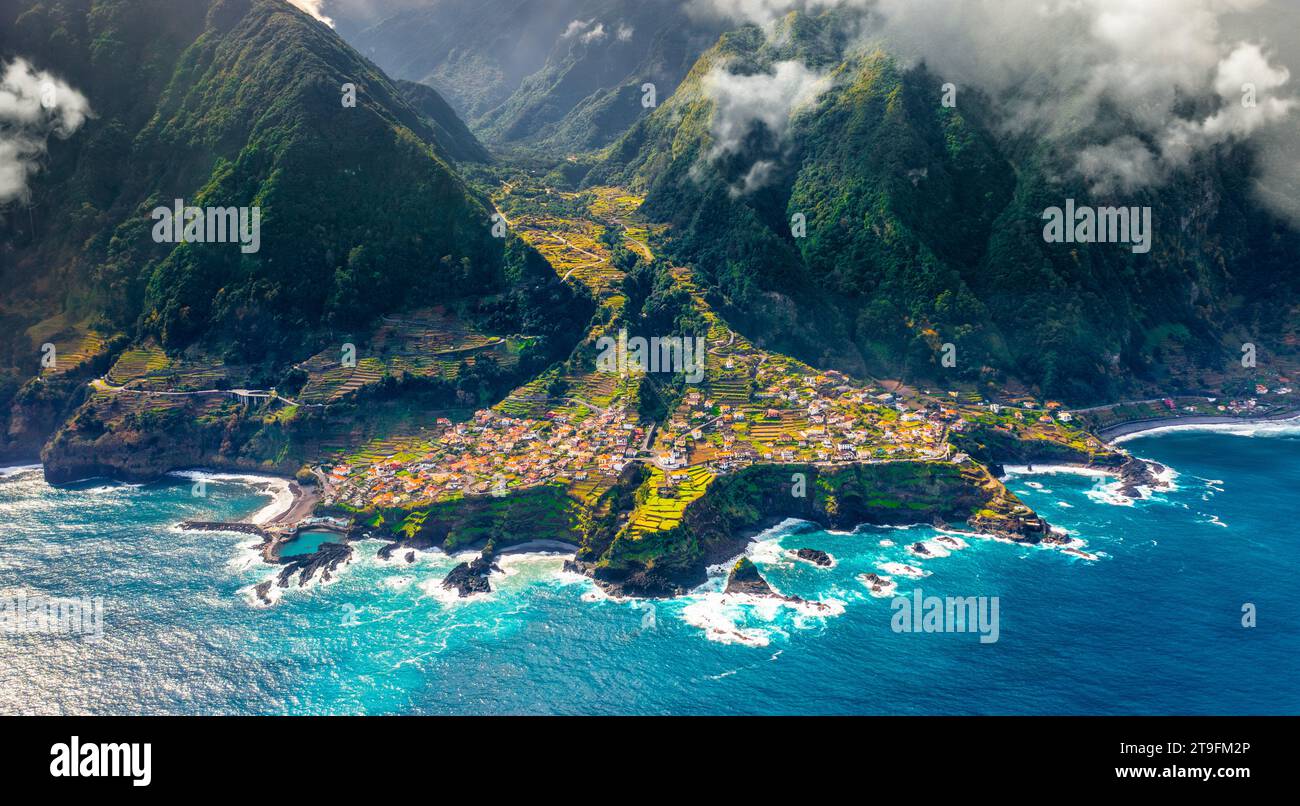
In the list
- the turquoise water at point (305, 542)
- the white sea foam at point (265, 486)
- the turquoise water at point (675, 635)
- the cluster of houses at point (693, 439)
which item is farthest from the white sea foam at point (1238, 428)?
the white sea foam at point (265, 486)

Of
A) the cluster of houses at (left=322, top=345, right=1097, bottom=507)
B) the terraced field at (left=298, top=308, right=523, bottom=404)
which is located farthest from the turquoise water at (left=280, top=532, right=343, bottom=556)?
the terraced field at (left=298, top=308, right=523, bottom=404)

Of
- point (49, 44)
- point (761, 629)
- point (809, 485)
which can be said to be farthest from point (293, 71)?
point (761, 629)

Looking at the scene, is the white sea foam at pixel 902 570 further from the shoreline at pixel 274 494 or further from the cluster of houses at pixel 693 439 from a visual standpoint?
the shoreline at pixel 274 494

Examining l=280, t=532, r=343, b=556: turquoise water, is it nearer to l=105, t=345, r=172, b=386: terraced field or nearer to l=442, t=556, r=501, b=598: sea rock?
l=442, t=556, r=501, b=598: sea rock

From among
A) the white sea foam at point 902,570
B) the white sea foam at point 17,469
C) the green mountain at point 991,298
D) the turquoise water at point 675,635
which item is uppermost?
the green mountain at point 991,298

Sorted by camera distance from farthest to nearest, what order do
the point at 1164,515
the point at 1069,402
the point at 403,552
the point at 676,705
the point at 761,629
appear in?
the point at 1069,402 → the point at 1164,515 → the point at 403,552 → the point at 761,629 → the point at 676,705

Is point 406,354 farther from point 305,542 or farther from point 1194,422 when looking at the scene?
point 1194,422

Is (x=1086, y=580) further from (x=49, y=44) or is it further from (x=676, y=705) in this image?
(x=49, y=44)
